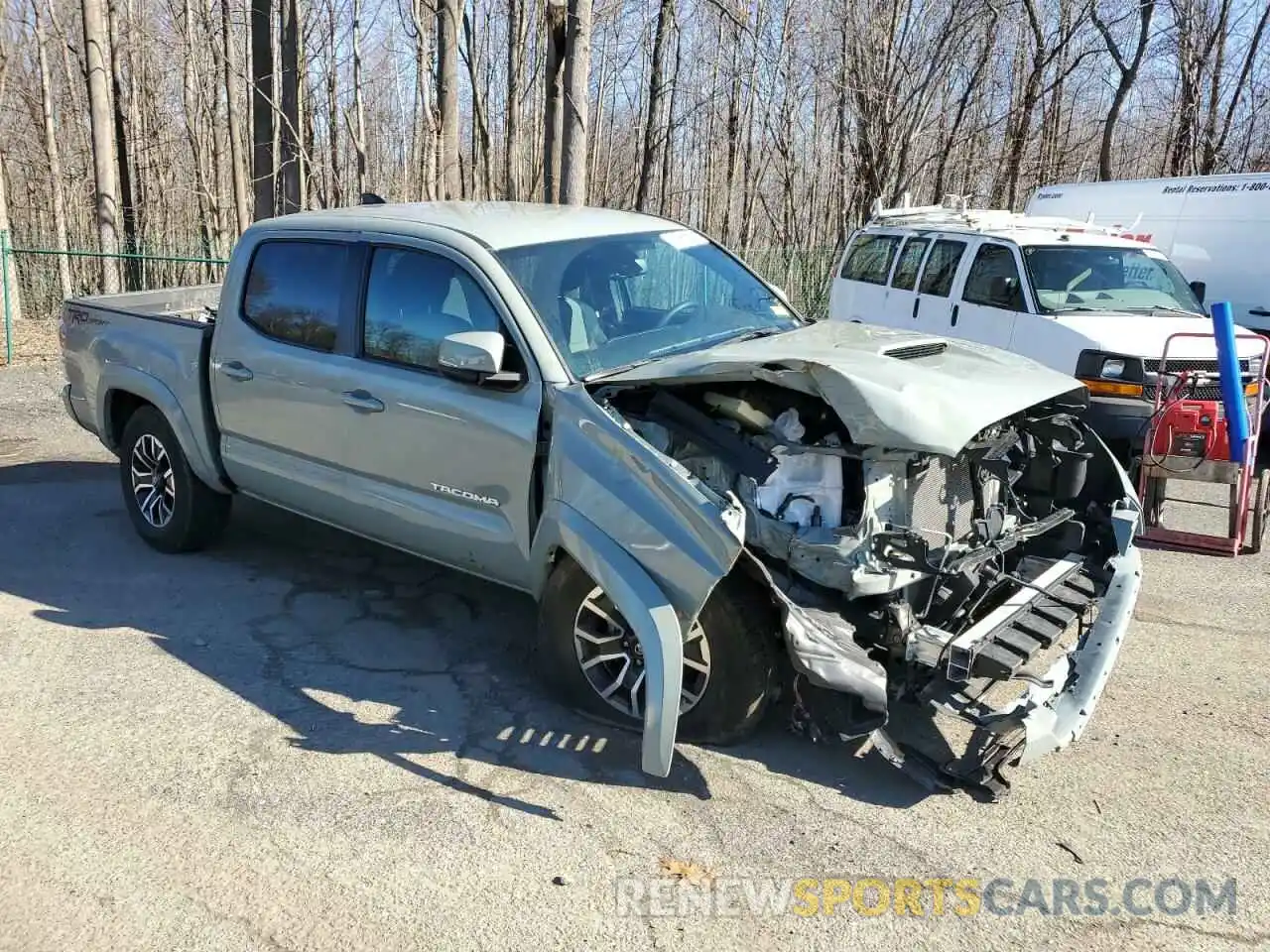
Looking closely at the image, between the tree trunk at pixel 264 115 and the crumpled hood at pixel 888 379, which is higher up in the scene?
the tree trunk at pixel 264 115

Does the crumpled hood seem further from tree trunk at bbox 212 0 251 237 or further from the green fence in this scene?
tree trunk at bbox 212 0 251 237

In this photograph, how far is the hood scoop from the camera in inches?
159

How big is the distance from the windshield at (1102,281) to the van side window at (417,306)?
19.4 ft

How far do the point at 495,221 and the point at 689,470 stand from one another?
5.47 feet

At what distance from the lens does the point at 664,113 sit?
21.9 m

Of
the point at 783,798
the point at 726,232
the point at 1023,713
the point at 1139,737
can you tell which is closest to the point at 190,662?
the point at 783,798

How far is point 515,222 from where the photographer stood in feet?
15.3

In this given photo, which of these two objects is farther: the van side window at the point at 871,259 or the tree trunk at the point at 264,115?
the tree trunk at the point at 264,115

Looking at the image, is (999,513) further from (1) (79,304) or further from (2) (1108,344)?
(1) (79,304)

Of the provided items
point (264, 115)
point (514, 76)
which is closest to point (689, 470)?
point (264, 115)

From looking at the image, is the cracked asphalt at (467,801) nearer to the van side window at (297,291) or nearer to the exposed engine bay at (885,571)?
the exposed engine bay at (885,571)

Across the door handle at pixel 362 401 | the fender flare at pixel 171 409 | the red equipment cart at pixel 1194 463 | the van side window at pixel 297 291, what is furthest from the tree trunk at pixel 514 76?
the door handle at pixel 362 401

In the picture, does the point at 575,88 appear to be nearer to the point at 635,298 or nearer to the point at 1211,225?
the point at 635,298

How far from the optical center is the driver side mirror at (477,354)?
3889 millimetres
